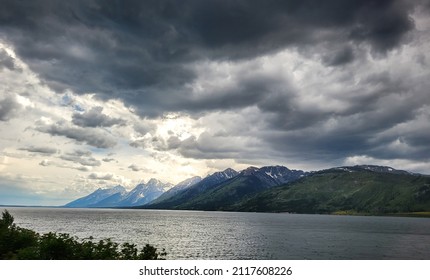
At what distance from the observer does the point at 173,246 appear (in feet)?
304

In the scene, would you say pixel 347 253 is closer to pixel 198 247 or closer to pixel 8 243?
pixel 198 247

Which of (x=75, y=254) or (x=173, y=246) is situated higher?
(x=75, y=254)
